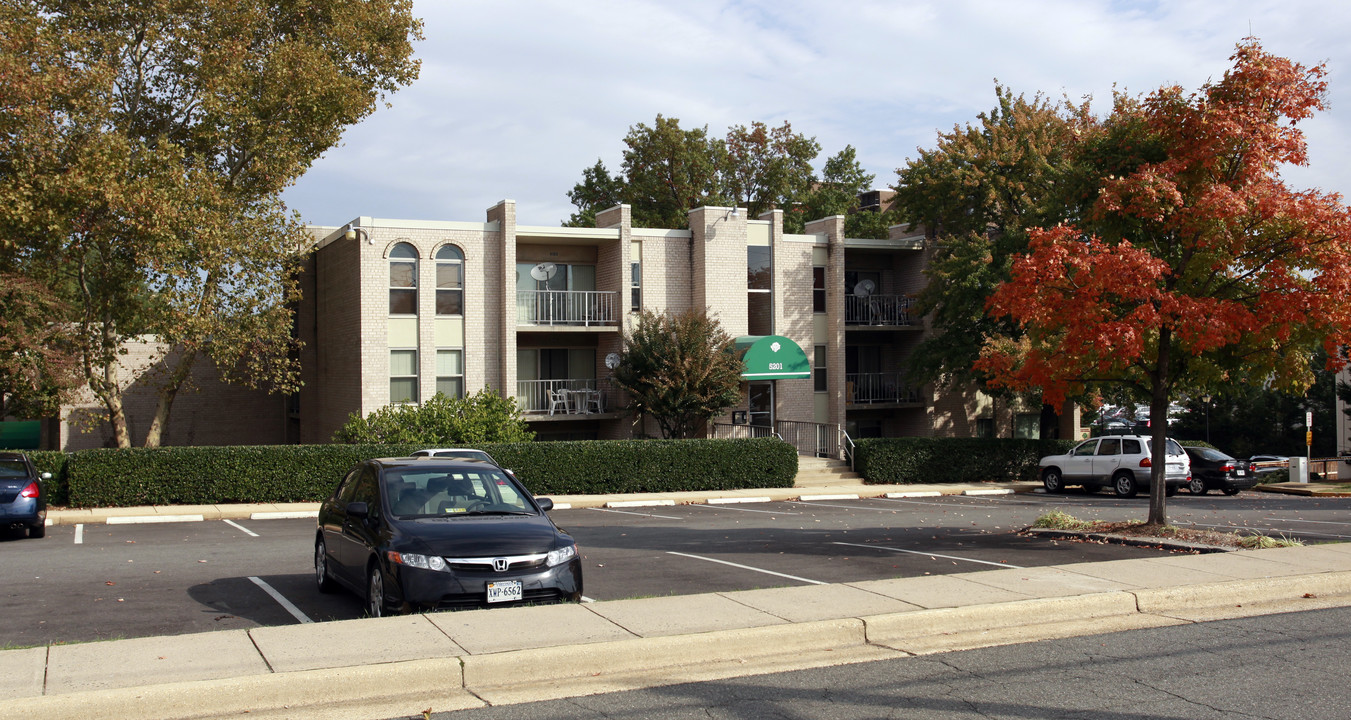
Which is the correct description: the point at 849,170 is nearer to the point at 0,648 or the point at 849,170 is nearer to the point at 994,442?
the point at 994,442

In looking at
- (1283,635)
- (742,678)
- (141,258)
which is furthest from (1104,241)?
(141,258)

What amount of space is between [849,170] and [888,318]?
19368 mm

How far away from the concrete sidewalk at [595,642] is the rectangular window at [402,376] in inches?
768

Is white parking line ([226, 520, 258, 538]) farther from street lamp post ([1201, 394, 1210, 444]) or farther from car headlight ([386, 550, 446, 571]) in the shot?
street lamp post ([1201, 394, 1210, 444])

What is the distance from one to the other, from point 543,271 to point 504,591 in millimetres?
22161

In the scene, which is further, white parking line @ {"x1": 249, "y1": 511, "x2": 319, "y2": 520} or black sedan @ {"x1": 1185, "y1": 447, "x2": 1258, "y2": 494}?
black sedan @ {"x1": 1185, "y1": 447, "x2": 1258, "y2": 494}

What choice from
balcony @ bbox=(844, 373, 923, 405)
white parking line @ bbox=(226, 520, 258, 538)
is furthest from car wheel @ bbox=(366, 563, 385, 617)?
balcony @ bbox=(844, 373, 923, 405)

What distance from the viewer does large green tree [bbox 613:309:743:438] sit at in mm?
27922

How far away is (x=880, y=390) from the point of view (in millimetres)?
35438

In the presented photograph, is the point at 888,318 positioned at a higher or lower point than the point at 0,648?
higher

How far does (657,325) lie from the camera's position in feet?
93.7

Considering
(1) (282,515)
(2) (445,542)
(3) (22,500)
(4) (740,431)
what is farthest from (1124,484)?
(3) (22,500)

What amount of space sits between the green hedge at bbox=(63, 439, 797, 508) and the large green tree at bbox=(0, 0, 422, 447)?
84.9 inches

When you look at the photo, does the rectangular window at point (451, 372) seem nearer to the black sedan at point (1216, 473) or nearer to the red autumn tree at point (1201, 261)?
the red autumn tree at point (1201, 261)
